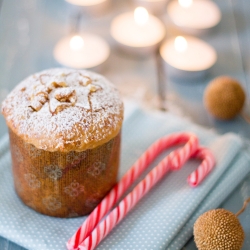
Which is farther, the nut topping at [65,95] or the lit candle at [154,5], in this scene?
the lit candle at [154,5]

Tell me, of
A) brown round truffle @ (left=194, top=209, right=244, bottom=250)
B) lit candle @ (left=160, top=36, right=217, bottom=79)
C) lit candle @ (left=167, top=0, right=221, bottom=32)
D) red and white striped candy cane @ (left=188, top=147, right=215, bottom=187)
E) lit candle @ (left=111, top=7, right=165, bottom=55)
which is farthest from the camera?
lit candle @ (left=167, top=0, right=221, bottom=32)

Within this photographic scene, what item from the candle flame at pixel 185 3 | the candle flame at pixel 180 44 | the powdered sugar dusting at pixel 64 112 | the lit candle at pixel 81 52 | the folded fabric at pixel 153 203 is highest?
the powdered sugar dusting at pixel 64 112

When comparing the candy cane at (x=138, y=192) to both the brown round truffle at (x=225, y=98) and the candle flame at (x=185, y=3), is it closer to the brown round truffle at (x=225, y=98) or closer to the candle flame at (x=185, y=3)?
the brown round truffle at (x=225, y=98)

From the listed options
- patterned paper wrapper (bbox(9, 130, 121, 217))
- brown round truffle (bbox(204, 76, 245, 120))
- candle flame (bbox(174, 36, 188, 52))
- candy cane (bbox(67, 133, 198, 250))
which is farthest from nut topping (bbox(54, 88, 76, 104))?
candle flame (bbox(174, 36, 188, 52))

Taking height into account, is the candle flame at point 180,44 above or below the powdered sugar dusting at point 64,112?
below

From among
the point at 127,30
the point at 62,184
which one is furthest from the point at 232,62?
the point at 62,184

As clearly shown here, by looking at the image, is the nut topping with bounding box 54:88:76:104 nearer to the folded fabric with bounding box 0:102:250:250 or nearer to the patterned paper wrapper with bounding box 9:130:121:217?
the patterned paper wrapper with bounding box 9:130:121:217

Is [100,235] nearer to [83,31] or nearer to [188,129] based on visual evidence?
[188,129]

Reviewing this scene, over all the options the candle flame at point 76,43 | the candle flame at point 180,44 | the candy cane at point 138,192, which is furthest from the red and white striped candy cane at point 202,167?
the candle flame at point 76,43
